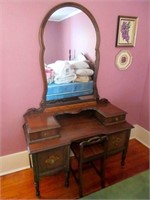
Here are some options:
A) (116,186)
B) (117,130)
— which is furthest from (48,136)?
(116,186)

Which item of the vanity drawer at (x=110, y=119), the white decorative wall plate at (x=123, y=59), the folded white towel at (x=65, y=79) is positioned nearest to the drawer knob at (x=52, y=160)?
the vanity drawer at (x=110, y=119)

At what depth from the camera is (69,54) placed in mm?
1917

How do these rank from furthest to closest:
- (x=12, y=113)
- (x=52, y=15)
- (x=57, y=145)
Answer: (x=12, y=113) < (x=52, y=15) < (x=57, y=145)

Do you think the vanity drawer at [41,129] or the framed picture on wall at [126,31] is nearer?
the vanity drawer at [41,129]

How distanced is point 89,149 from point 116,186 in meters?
0.49

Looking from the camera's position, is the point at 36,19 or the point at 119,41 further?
the point at 119,41

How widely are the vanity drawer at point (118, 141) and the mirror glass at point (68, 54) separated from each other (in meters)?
0.59

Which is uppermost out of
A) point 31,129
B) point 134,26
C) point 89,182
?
point 134,26

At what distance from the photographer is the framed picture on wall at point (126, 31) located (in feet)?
6.59

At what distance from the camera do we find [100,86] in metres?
2.16

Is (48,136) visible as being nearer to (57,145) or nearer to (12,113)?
(57,145)

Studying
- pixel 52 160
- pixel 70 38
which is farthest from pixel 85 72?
pixel 52 160

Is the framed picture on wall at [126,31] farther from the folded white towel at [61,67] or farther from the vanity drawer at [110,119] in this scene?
the vanity drawer at [110,119]

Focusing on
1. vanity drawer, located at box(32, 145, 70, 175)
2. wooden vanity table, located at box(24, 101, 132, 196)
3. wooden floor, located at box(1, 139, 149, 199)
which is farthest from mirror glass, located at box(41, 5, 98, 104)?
wooden floor, located at box(1, 139, 149, 199)
